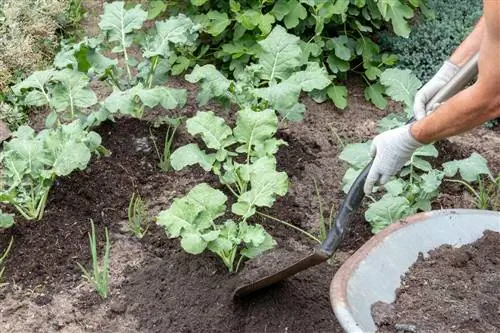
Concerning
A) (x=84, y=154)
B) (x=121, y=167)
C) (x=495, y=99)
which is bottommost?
(x=121, y=167)

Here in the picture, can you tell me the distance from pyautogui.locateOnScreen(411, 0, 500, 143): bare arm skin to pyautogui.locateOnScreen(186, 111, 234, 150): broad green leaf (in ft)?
4.04

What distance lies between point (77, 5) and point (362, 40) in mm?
1977

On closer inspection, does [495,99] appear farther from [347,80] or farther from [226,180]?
[347,80]

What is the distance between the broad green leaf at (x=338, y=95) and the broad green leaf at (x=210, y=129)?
1065mm

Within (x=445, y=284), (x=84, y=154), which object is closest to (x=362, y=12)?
(x=84, y=154)

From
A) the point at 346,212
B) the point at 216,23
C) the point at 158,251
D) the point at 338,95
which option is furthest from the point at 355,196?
the point at 216,23

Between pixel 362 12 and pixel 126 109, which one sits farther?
pixel 362 12

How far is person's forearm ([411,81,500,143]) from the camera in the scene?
8.41 feet

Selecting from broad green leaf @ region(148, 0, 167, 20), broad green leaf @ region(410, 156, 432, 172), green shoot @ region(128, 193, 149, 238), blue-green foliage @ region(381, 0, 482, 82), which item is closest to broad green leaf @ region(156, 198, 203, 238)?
green shoot @ region(128, 193, 149, 238)

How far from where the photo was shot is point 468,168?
398 centimetres

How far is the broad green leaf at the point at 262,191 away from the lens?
3.57 metres

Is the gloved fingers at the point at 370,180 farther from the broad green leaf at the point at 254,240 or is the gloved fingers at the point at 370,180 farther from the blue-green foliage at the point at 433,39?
the blue-green foliage at the point at 433,39

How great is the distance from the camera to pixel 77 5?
5.45 metres

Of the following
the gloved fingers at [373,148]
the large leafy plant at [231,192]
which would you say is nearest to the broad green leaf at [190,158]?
the large leafy plant at [231,192]
